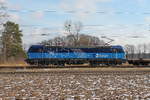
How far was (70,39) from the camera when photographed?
3091 inches

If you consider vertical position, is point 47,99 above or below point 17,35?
below

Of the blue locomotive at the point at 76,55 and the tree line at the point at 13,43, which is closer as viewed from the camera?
the blue locomotive at the point at 76,55

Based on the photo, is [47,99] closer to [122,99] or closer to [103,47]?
[122,99]

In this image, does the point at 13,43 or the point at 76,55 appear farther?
the point at 13,43

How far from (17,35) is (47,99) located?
74.9 m

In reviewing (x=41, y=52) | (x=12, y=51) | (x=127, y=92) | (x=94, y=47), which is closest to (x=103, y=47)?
(x=94, y=47)

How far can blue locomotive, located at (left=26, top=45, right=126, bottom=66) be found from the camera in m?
40.8

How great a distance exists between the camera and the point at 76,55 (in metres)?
41.9

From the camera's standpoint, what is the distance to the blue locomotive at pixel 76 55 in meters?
40.8

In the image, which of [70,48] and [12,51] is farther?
[12,51]

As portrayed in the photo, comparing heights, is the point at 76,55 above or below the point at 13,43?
below

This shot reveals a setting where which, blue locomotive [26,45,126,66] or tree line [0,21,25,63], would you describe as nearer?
blue locomotive [26,45,126,66]

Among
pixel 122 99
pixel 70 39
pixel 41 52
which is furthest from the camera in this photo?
pixel 70 39

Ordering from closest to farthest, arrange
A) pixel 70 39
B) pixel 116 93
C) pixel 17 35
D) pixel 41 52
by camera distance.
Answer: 1. pixel 116 93
2. pixel 41 52
3. pixel 70 39
4. pixel 17 35
